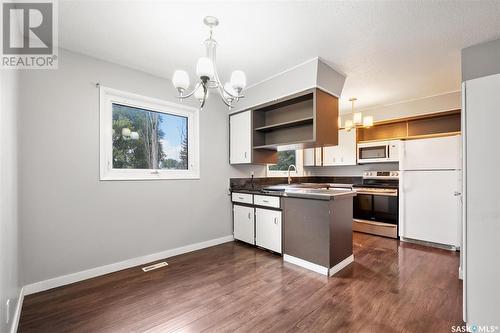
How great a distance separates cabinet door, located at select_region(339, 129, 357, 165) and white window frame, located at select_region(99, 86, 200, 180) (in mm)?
3085

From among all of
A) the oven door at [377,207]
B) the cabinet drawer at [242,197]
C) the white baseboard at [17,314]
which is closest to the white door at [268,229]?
the cabinet drawer at [242,197]

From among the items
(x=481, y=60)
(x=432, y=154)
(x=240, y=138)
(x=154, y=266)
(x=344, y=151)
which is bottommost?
(x=154, y=266)

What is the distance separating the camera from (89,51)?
2430mm

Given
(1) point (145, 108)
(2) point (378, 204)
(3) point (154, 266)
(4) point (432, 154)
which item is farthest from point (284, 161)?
(3) point (154, 266)

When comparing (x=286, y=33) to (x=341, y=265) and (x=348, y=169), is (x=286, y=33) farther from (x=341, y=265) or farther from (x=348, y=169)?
(x=348, y=169)

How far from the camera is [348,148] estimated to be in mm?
4672

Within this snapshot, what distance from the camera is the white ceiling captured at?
5.90 ft

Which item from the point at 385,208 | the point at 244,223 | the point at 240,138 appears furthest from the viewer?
the point at 385,208

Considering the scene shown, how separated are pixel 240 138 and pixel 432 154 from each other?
304 centimetres

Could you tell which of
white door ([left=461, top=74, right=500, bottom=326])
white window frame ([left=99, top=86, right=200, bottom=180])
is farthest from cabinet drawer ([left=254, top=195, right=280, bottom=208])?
white door ([left=461, top=74, right=500, bottom=326])

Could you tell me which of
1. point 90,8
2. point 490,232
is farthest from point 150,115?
point 490,232

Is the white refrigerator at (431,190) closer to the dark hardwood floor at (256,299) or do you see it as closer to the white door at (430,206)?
the white door at (430,206)

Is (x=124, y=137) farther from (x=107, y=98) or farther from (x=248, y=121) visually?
(x=248, y=121)

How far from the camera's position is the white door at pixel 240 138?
3586 millimetres
